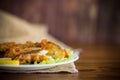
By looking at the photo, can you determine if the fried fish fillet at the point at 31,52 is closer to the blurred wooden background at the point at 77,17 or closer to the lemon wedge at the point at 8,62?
the lemon wedge at the point at 8,62

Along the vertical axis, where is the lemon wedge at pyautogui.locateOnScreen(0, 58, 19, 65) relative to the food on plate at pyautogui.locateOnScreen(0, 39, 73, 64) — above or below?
below

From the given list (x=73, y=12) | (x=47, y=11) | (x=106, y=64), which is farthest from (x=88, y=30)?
(x=106, y=64)

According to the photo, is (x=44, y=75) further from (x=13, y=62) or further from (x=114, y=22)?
(x=114, y=22)

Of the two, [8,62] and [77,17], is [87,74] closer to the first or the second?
[8,62]

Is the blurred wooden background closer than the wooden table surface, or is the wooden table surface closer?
the wooden table surface

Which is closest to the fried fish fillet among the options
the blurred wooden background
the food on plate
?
the food on plate

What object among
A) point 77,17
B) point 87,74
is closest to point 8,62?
point 87,74

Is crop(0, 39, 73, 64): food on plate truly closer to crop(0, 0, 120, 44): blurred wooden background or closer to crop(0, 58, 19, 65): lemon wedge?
crop(0, 58, 19, 65): lemon wedge
